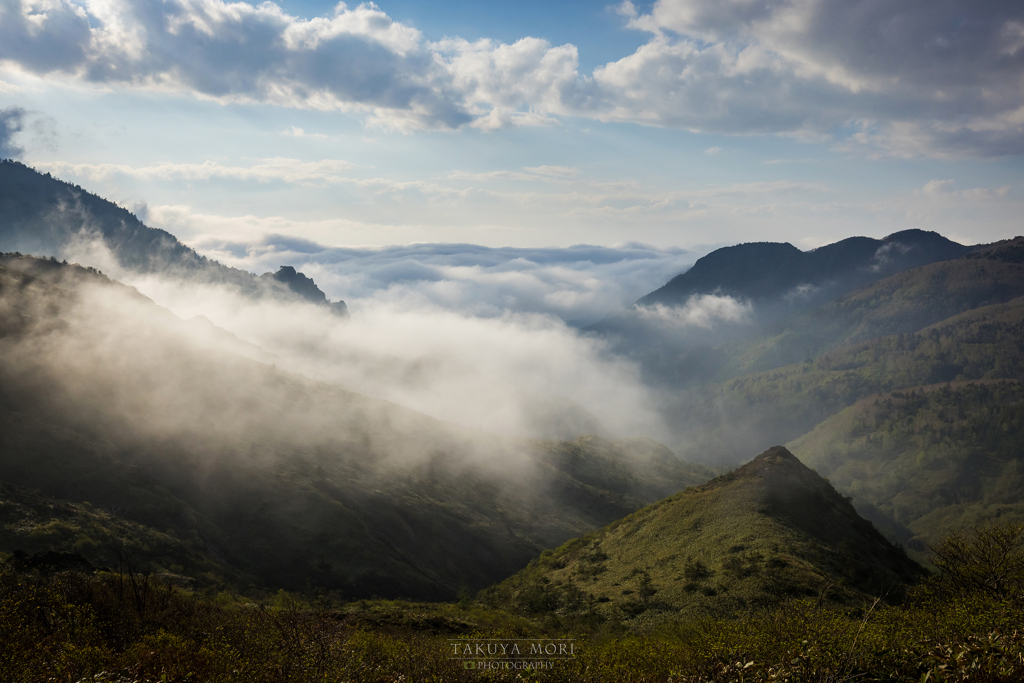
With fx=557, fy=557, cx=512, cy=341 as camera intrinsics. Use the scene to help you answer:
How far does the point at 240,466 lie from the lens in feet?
369

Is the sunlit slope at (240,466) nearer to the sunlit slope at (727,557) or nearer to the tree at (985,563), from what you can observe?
the sunlit slope at (727,557)

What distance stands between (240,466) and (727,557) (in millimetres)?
94204

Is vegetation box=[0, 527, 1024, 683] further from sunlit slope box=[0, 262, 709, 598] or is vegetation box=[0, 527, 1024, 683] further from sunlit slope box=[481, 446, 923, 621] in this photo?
sunlit slope box=[0, 262, 709, 598]

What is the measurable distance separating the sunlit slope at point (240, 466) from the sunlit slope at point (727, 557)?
102 ft

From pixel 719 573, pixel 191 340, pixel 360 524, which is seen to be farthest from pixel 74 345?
pixel 719 573

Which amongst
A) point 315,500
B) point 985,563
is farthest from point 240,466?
point 985,563

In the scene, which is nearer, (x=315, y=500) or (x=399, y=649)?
(x=399, y=649)

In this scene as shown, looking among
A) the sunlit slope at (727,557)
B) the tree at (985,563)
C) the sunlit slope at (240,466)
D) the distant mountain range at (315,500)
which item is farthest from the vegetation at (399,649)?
the sunlit slope at (240,466)

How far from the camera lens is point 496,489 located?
519ft

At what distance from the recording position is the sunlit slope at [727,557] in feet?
172

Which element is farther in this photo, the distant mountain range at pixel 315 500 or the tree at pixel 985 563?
the distant mountain range at pixel 315 500

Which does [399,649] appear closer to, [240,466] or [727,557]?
[727,557]

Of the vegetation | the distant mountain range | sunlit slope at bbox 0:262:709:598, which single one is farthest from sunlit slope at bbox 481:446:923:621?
sunlit slope at bbox 0:262:709:598

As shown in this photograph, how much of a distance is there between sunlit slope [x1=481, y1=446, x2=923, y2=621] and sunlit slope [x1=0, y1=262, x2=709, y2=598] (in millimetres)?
31152
